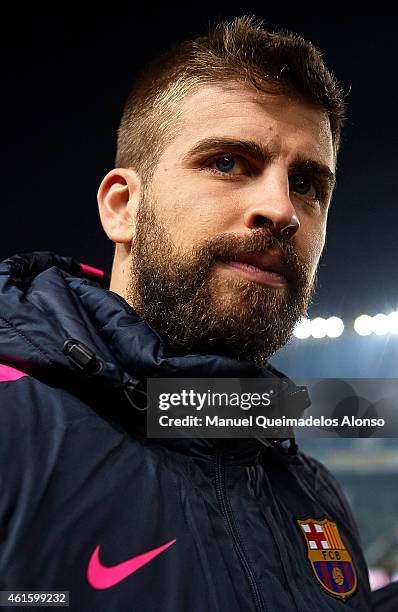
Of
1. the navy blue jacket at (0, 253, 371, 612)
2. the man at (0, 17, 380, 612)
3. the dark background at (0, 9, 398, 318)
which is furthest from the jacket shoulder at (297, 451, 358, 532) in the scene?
the dark background at (0, 9, 398, 318)

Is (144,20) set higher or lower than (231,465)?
higher

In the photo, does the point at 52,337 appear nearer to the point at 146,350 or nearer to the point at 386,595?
the point at 146,350

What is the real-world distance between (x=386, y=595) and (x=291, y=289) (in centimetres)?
57

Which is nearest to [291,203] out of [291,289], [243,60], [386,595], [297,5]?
[291,289]

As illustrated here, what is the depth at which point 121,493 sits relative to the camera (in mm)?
691

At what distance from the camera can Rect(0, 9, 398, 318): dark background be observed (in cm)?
288

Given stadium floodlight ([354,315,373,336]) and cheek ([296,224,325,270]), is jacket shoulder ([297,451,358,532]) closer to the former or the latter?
cheek ([296,224,325,270])

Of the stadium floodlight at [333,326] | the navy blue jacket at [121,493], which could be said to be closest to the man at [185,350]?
the navy blue jacket at [121,493]

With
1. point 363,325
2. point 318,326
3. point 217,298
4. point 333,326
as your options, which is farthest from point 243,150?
point 363,325

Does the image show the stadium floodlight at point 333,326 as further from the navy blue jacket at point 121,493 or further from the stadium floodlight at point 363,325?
the navy blue jacket at point 121,493

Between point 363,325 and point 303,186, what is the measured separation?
545 cm

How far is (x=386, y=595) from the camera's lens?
38.4 inches

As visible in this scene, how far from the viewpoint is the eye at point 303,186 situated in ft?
3.40

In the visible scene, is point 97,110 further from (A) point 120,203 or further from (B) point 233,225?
(B) point 233,225
